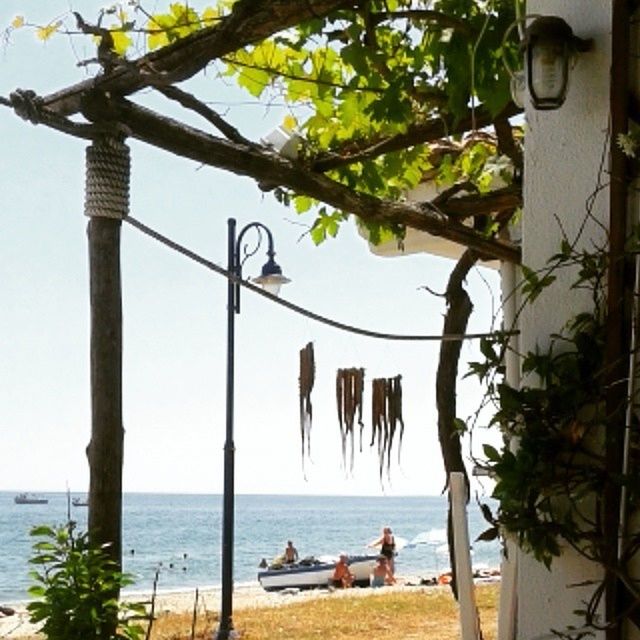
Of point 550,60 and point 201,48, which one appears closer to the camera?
point 550,60

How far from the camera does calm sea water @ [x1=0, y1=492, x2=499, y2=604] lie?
132ft

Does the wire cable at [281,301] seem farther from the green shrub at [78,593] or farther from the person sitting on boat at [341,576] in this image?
the person sitting on boat at [341,576]

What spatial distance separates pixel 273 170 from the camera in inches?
135

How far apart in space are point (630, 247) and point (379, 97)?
1.87 meters

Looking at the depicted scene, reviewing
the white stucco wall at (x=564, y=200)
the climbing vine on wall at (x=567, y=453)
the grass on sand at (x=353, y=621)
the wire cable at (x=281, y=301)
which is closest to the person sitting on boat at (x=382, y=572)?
the grass on sand at (x=353, y=621)

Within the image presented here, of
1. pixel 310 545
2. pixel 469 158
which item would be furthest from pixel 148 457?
pixel 469 158

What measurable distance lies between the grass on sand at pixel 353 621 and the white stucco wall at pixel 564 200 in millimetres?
4263

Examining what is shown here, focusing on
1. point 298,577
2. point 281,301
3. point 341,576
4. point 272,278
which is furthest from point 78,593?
point 298,577

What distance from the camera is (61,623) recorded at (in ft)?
8.29

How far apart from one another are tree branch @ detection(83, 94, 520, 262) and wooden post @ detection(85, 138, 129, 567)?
20cm

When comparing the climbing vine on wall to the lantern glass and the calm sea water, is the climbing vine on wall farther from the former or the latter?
the calm sea water

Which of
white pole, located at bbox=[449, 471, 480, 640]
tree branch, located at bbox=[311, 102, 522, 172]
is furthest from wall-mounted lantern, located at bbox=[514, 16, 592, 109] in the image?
tree branch, located at bbox=[311, 102, 522, 172]

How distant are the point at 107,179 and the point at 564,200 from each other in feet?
3.45

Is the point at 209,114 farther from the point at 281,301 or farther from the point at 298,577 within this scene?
the point at 298,577
